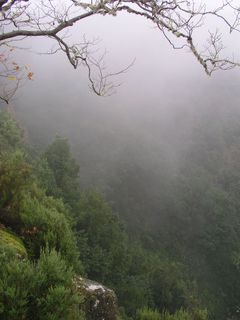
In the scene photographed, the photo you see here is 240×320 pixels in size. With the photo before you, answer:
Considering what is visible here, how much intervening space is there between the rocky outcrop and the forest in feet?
0.07

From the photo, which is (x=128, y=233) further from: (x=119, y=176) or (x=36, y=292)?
(x=36, y=292)

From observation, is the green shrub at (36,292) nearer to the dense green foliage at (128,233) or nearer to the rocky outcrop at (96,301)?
the dense green foliage at (128,233)

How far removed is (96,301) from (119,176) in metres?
53.4

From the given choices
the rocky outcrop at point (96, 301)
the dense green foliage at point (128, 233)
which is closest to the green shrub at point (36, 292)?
the dense green foliage at point (128, 233)

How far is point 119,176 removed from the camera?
60.0 meters

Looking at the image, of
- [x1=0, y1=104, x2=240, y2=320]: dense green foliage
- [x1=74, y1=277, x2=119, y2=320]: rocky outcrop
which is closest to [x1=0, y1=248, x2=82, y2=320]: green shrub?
[x1=0, y1=104, x2=240, y2=320]: dense green foliage

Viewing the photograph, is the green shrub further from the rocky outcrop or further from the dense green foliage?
the rocky outcrop

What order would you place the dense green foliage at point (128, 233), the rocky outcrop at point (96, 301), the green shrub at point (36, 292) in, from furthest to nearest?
the rocky outcrop at point (96, 301)
the dense green foliage at point (128, 233)
the green shrub at point (36, 292)

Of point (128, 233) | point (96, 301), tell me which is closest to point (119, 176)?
point (128, 233)

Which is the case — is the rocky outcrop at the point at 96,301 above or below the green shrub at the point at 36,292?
below

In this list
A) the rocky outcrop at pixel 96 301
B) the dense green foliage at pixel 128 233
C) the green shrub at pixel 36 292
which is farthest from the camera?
the rocky outcrop at pixel 96 301

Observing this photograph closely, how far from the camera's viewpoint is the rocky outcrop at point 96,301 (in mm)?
6496

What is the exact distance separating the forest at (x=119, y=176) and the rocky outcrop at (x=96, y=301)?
21mm

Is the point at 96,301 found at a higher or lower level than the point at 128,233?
higher
